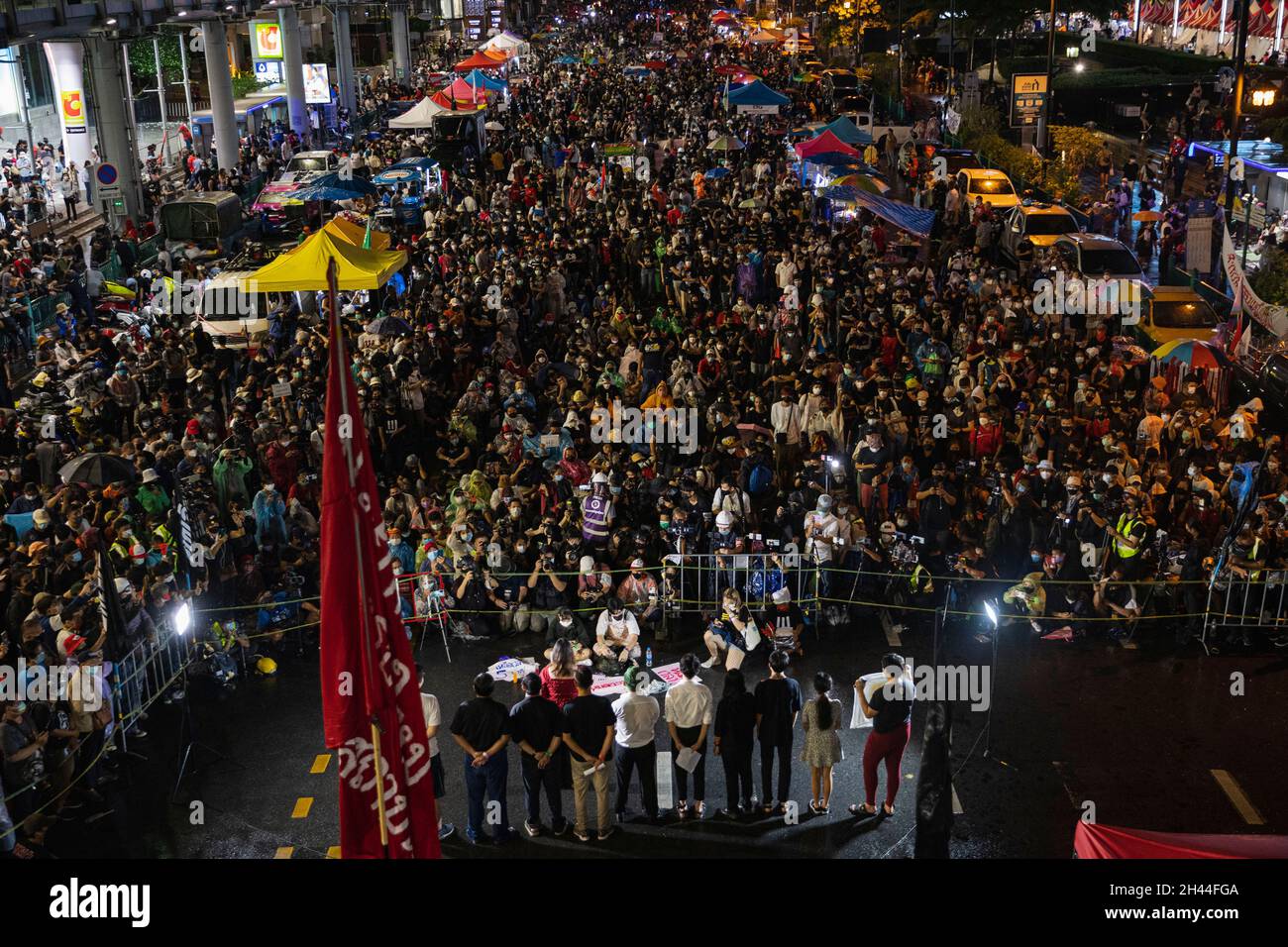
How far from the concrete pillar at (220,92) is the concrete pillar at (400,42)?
29.8 meters

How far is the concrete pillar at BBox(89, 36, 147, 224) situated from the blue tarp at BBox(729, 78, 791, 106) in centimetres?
1650

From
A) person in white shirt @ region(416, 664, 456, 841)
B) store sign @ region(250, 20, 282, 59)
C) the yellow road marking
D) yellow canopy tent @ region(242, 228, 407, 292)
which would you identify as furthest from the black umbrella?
store sign @ region(250, 20, 282, 59)

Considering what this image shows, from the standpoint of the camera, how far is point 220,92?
4050 centimetres

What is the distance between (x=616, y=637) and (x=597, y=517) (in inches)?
71.1

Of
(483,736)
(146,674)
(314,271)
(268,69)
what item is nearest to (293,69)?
(268,69)

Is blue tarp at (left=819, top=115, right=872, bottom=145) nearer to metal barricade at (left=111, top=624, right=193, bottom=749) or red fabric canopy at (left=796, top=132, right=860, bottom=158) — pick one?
red fabric canopy at (left=796, top=132, right=860, bottom=158)

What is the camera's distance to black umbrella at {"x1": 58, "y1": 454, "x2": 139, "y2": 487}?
Answer: 13.8 meters

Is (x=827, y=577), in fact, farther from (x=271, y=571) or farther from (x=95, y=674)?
(x=95, y=674)

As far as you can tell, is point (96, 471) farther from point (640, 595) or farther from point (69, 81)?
point (69, 81)

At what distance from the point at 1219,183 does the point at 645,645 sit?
2526 cm

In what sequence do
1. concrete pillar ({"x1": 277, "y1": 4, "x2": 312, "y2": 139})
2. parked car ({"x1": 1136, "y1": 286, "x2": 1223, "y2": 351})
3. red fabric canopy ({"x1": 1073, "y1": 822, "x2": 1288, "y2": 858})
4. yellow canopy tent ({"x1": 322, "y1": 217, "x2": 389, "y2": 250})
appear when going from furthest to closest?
concrete pillar ({"x1": 277, "y1": 4, "x2": 312, "y2": 139}) → parked car ({"x1": 1136, "y1": 286, "x2": 1223, "y2": 351}) → yellow canopy tent ({"x1": 322, "y1": 217, "x2": 389, "y2": 250}) → red fabric canopy ({"x1": 1073, "y1": 822, "x2": 1288, "y2": 858})

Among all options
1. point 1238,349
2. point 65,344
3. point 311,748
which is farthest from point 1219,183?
point 311,748
